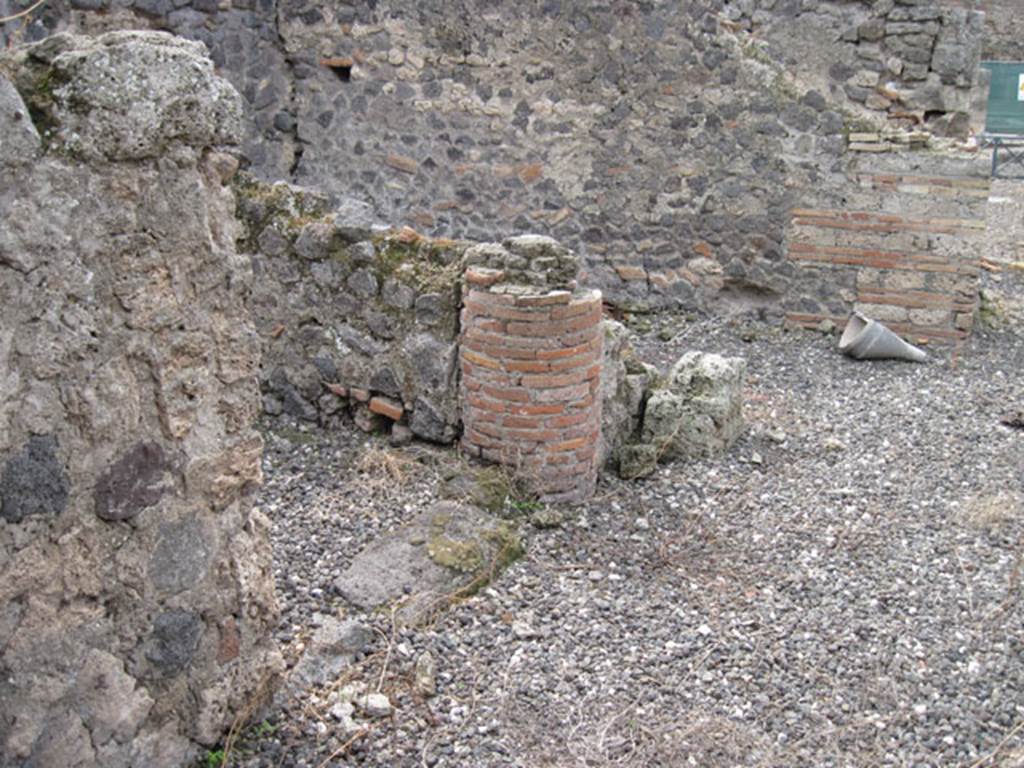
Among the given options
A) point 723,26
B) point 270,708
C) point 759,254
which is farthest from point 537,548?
point 723,26

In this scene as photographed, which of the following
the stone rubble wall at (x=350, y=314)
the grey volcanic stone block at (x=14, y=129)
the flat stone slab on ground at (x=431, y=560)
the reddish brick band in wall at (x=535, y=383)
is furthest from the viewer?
the stone rubble wall at (x=350, y=314)

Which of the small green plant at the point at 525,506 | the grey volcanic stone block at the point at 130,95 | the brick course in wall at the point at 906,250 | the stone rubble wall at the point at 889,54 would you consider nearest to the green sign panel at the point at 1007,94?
the stone rubble wall at the point at 889,54

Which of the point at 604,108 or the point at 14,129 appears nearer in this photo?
the point at 14,129

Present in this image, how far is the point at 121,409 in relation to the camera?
8.11 feet

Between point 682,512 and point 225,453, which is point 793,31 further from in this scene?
point 225,453

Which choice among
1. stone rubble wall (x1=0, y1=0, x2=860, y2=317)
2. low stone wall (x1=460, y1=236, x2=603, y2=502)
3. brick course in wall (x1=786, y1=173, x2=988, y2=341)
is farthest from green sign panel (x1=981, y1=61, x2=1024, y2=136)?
low stone wall (x1=460, y1=236, x2=603, y2=502)

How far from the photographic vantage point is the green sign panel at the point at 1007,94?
1869 cm

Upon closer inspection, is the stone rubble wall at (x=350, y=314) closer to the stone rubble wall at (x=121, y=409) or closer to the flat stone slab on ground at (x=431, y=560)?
the flat stone slab on ground at (x=431, y=560)

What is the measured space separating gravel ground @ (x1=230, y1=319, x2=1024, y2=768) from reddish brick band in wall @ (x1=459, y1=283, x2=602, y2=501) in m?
0.24

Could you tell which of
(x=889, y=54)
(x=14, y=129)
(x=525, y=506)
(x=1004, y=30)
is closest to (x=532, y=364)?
(x=525, y=506)

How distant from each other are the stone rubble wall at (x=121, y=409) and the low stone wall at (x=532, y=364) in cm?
179

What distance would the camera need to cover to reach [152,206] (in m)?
2.48

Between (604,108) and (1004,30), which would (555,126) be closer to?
(604,108)

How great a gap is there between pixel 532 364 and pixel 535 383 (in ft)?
0.28
